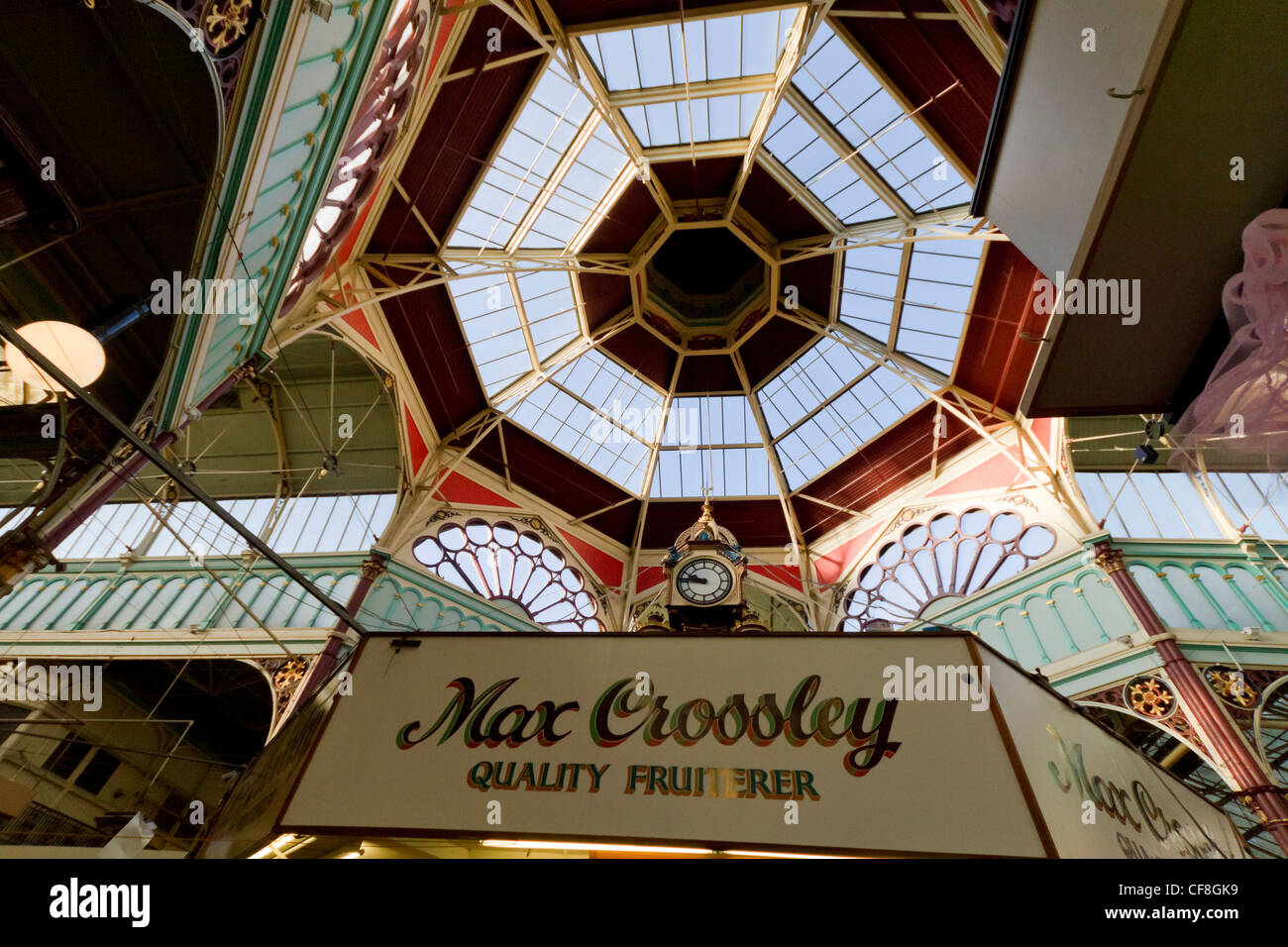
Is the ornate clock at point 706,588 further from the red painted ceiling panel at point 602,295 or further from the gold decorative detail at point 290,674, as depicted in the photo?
the red painted ceiling panel at point 602,295

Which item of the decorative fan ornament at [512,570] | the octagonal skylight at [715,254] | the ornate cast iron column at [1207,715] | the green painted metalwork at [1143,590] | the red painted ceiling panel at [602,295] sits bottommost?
the ornate cast iron column at [1207,715]

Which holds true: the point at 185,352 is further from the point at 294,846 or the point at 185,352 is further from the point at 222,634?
the point at 222,634

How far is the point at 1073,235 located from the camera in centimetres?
339

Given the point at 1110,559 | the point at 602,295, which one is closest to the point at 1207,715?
the point at 1110,559

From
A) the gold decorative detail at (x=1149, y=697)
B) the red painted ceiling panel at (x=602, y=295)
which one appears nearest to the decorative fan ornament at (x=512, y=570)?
the red painted ceiling panel at (x=602, y=295)

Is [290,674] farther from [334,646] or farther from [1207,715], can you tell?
[1207,715]

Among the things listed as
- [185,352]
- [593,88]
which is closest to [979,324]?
[593,88]

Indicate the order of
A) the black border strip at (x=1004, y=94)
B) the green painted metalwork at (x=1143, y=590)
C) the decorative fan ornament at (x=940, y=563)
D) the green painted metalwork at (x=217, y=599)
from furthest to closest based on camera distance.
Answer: the decorative fan ornament at (x=940, y=563) → the green painted metalwork at (x=217, y=599) → the green painted metalwork at (x=1143, y=590) → the black border strip at (x=1004, y=94)

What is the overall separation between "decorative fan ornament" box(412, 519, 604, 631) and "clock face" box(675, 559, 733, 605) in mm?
9381

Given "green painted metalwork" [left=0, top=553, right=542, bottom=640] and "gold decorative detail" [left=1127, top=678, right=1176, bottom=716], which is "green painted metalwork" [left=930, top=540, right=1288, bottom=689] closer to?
"gold decorative detail" [left=1127, top=678, right=1176, bottom=716]

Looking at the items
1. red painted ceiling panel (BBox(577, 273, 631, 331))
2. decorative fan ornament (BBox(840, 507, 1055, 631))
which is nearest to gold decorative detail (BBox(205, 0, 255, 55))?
red painted ceiling panel (BBox(577, 273, 631, 331))

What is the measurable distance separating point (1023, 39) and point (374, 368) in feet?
52.4

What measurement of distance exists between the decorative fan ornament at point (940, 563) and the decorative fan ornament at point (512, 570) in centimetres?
780

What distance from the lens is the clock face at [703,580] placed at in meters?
9.01
